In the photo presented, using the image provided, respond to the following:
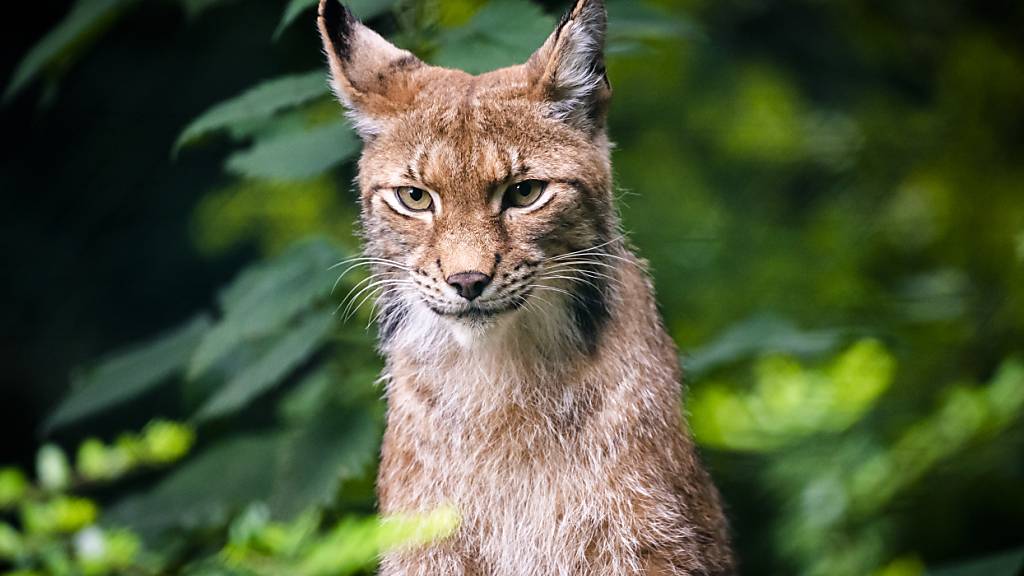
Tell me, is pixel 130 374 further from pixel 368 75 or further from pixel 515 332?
pixel 368 75

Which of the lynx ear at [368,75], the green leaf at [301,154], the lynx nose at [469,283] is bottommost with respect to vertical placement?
the lynx nose at [469,283]

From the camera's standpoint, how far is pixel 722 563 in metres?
3.18

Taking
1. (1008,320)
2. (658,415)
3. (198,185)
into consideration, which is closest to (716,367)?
(658,415)

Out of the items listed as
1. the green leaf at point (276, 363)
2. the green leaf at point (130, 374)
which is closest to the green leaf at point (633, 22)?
the green leaf at point (276, 363)

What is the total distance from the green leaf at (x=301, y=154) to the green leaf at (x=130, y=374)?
3.29 ft

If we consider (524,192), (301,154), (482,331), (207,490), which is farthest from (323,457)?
(524,192)

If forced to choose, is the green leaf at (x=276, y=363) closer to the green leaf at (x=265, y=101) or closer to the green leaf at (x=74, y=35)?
the green leaf at (x=265, y=101)

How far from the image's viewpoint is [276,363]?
374cm

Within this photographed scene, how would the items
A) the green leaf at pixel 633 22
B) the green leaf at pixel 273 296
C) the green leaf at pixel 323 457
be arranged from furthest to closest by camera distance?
the green leaf at pixel 273 296 < the green leaf at pixel 323 457 < the green leaf at pixel 633 22

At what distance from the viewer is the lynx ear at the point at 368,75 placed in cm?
248

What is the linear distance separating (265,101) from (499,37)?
698 millimetres

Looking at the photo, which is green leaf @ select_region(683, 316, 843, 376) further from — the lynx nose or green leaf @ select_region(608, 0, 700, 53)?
the lynx nose

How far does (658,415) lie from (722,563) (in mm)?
542

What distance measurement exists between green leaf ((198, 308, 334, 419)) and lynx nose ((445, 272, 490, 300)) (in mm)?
1312
